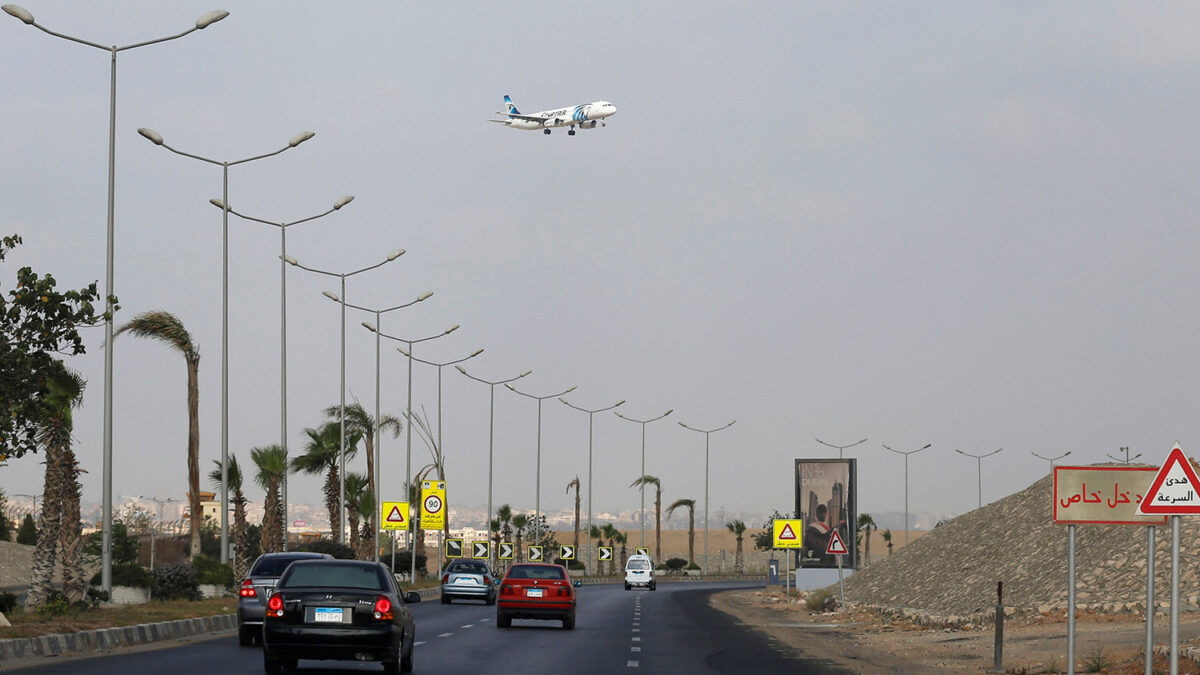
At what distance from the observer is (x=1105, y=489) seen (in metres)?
18.8

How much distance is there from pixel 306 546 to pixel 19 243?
41561 millimetres

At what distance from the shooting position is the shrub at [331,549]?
203ft

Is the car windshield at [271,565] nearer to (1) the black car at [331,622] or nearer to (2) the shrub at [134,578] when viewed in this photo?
(1) the black car at [331,622]

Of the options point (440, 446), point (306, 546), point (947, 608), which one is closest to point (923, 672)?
point (947, 608)

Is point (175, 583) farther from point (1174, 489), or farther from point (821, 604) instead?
point (1174, 489)

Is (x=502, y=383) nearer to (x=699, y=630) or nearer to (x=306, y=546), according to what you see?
(x=306, y=546)

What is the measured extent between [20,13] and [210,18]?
12.1 feet

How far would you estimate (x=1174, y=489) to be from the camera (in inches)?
639

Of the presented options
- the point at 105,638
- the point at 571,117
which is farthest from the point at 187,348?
the point at 571,117

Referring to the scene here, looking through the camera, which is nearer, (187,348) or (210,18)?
(210,18)

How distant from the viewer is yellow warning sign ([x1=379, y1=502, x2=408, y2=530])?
58812 millimetres

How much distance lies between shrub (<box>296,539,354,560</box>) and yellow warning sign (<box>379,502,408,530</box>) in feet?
5.50

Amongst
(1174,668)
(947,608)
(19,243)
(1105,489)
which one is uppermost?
(19,243)

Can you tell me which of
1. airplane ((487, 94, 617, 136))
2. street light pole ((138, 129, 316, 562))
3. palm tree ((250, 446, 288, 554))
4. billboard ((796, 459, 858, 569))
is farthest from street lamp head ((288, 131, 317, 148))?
airplane ((487, 94, 617, 136))
